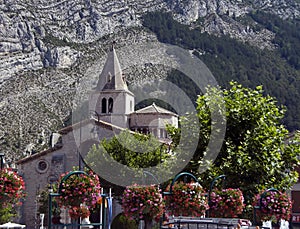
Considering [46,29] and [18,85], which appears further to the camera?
[46,29]

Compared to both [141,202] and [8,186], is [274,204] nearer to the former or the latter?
[141,202]

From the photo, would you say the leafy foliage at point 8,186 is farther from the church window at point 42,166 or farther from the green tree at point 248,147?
the church window at point 42,166

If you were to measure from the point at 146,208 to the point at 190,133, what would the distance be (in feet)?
35.1

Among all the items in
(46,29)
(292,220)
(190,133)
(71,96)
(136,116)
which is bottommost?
(292,220)

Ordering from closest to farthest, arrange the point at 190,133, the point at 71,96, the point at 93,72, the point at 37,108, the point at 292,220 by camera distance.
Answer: the point at 190,133
the point at 292,220
the point at 37,108
the point at 71,96
the point at 93,72

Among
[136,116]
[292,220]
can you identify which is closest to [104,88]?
[136,116]

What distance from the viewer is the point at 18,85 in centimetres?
11288

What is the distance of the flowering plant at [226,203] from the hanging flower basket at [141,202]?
282 cm

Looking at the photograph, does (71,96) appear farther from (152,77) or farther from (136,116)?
(136,116)

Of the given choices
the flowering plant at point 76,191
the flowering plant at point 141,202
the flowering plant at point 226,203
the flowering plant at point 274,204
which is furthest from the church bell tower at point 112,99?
the flowering plant at point 76,191

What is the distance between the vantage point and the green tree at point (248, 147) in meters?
23.2

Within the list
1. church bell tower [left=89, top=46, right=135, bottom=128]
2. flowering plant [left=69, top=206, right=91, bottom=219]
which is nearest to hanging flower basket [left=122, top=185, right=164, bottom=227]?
flowering plant [left=69, top=206, right=91, bottom=219]

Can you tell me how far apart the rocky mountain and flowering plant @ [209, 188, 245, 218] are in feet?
266

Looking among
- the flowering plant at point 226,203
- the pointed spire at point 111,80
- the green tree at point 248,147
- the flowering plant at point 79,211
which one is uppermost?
the pointed spire at point 111,80
